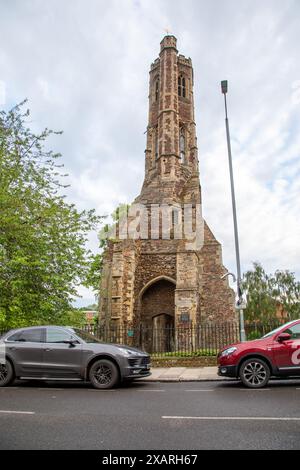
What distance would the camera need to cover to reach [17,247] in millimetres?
12453

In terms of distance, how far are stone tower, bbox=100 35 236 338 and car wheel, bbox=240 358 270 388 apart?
9.86 m

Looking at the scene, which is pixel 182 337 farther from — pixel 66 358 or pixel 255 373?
pixel 66 358

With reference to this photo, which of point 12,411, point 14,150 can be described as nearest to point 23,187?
point 14,150

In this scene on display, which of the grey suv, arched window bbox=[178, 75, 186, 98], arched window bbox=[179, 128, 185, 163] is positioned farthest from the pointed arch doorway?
arched window bbox=[178, 75, 186, 98]

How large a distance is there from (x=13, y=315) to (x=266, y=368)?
26.4 feet

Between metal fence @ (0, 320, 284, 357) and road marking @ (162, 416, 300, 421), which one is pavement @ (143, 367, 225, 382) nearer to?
metal fence @ (0, 320, 284, 357)

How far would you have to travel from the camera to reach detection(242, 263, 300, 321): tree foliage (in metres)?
36.8

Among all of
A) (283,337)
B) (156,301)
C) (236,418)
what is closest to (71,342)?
(236,418)

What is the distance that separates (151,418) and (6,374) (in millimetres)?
5274

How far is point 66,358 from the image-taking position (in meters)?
8.63

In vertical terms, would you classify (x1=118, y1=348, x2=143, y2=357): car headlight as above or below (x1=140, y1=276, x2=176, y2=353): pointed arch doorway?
below

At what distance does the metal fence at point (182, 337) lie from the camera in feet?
47.9

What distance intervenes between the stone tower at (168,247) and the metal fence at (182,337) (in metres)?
0.88

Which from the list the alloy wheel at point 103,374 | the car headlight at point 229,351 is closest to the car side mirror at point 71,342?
the alloy wheel at point 103,374
